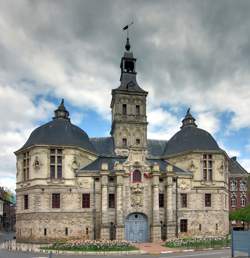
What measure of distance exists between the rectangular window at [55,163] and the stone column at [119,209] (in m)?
7.20

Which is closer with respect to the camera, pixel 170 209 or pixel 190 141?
pixel 170 209

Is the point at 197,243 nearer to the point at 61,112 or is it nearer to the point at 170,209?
the point at 170,209

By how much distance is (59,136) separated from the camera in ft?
151

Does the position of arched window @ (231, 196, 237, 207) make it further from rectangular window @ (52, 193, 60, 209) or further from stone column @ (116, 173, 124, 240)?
rectangular window @ (52, 193, 60, 209)

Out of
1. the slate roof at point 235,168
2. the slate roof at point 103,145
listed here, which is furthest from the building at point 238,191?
the slate roof at point 103,145

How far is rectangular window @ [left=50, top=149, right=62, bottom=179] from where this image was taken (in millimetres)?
44531

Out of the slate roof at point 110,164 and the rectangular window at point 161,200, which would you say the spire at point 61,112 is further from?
the rectangular window at point 161,200

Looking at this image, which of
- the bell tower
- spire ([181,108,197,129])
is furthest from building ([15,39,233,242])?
spire ([181,108,197,129])

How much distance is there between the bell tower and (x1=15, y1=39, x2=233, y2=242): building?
2652 millimetres

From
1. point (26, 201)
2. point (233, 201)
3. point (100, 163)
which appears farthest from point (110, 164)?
point (233, 201)

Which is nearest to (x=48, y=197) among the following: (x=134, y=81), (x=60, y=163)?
(x=60, y=163)

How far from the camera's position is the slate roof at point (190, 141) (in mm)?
49612

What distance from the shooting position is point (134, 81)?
Result: 182ft

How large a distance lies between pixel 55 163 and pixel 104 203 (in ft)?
25.2
